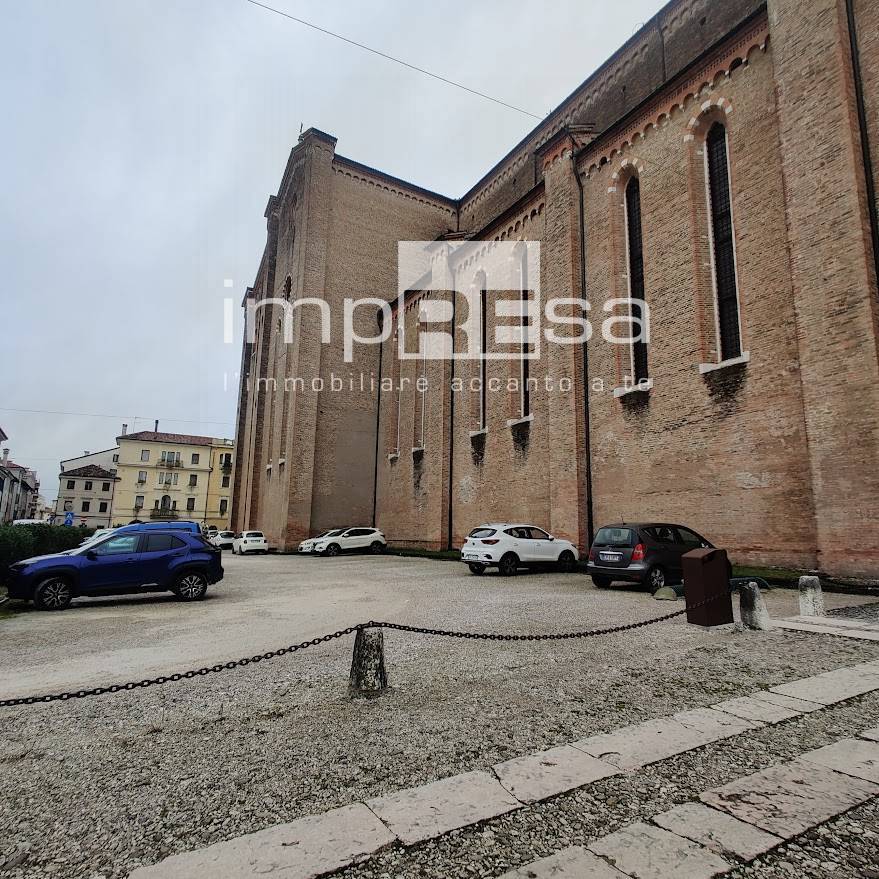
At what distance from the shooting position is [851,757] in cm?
324

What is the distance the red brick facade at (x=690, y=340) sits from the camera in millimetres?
10508

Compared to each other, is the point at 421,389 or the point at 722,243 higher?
the point at 722,243

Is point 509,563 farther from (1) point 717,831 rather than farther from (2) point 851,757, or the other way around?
(1) point 717,831

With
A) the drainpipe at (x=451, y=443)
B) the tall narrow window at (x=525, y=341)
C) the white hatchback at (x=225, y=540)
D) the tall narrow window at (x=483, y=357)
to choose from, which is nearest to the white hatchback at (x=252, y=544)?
the white hatchback at (x=225, y=540)

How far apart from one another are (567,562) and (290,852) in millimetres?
14126

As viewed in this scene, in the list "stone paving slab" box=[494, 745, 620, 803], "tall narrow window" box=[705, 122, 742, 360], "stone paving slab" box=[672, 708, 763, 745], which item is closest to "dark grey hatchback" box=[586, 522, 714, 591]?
"tall narrow window" box=[705, 122, 742, 360]

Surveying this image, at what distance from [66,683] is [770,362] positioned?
528 inches

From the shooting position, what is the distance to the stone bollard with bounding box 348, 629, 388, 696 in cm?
448

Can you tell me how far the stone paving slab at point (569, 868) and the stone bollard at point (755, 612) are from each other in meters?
5.54

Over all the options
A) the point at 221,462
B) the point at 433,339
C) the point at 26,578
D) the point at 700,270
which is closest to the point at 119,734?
the point at 26,578

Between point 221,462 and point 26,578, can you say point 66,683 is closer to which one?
point 26,578

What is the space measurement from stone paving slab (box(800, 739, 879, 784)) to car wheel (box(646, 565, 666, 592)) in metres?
7.44

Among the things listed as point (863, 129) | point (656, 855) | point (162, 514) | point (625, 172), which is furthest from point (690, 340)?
point (162, 514)

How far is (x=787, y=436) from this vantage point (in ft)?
37.7
